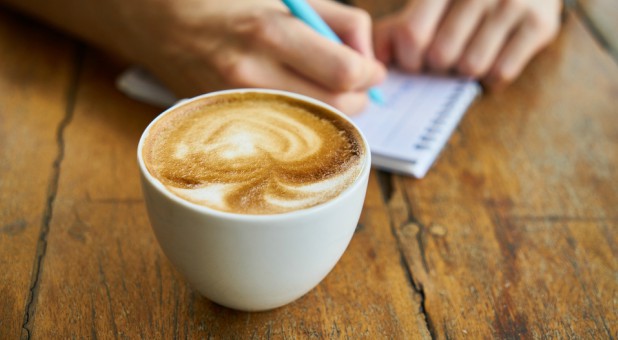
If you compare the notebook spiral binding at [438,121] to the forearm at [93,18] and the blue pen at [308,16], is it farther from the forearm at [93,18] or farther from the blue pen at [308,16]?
the forearm at [93,18]

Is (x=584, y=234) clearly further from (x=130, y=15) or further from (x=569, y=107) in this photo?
(x=130, y=15)

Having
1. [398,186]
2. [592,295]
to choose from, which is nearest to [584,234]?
[592,295]

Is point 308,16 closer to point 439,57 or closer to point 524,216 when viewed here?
point 439,57

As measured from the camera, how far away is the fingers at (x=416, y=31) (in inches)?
43.6

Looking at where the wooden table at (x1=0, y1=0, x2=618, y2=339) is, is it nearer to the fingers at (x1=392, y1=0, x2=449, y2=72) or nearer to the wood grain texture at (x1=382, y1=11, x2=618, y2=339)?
the wood grain texture at (x1=382, y1=11, x2=618, y2=339)

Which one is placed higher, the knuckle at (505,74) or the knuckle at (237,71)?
the knuckle at (505,74)

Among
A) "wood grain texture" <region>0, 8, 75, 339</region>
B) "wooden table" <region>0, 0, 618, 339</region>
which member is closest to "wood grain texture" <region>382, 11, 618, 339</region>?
"wooden table" <region>0, 0, 618, 339</region>

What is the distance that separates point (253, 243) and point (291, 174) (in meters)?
0.09

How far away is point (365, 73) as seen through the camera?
0.93 meters

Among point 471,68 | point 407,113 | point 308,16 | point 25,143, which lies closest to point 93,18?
point 25,143

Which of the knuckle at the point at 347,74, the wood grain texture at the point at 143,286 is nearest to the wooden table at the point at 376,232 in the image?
the wood grain texture at the point at 143,286

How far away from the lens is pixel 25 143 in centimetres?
90

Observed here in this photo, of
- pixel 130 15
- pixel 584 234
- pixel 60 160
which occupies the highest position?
pixel 584 234

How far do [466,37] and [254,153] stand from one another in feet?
2.04
